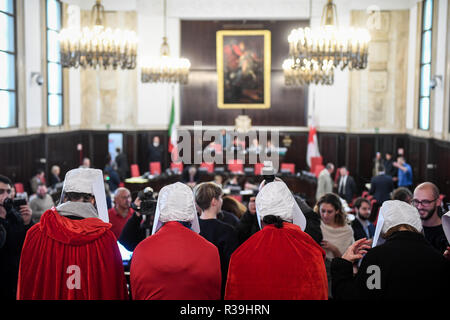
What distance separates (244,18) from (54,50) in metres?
6.70

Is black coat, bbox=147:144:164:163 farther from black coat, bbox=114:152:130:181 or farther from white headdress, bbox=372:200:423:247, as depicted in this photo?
white headdress, bbox=372:200:423:247

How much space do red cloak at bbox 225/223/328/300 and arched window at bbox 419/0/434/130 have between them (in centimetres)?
1324

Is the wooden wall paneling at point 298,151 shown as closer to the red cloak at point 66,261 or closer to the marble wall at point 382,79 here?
the marble wall at point 382,79

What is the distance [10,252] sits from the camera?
4.46 m

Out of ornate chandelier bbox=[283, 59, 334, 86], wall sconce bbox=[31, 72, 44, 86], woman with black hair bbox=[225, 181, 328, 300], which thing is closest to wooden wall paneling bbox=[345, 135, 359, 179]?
ornate chandelier bbox=[283, 59, 334, 86]

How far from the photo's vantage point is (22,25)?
1395 cm

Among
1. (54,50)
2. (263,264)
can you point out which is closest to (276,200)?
(263,264)

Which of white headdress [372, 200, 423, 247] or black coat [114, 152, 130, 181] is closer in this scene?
white headdress [372, 200, 423, 247]

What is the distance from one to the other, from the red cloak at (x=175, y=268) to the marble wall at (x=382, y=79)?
15.8 meters

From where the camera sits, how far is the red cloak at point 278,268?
3182mm

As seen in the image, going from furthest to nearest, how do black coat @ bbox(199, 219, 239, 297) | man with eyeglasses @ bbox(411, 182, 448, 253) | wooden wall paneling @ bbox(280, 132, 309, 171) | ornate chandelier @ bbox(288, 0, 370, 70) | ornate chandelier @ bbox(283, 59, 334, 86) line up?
wooden wall paneling @ bbox(280, 132, 309, 171), ornate chandelier @ bbox(283, 59, 334, 86), ornate chandelier @ bbox(288, 0, 370, 70), man with eyeglasses @ bbox(411, 182, 448, 253), black coat @ bbox(199, 219, 239, 297)

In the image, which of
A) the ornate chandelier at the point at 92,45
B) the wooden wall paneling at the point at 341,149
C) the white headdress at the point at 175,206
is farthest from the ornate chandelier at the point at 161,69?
the white headdress at the point at 175,206

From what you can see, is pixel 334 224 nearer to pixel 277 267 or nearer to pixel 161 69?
pixel 277 267

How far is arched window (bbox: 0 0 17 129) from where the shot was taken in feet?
43.5
